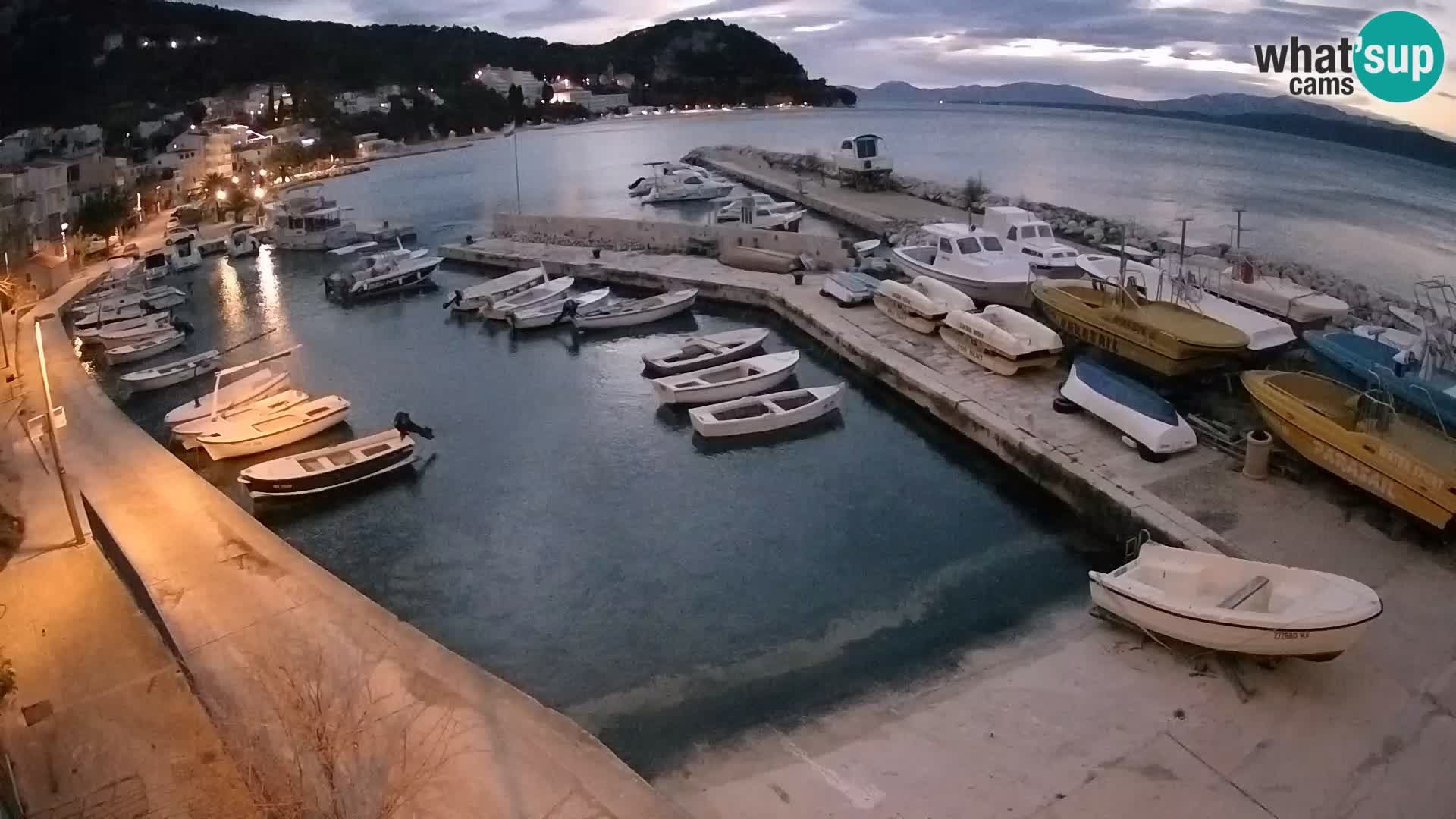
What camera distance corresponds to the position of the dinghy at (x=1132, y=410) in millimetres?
12672

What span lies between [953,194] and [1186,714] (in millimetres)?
32728

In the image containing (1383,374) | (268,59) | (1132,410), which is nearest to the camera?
(1383,374)

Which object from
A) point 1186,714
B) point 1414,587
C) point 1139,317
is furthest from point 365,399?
point 1414,587

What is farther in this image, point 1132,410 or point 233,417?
point 233,417

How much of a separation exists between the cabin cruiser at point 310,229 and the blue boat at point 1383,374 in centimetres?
3450

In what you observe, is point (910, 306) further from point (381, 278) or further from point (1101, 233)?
point (381, 278)

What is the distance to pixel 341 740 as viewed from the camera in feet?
23.7

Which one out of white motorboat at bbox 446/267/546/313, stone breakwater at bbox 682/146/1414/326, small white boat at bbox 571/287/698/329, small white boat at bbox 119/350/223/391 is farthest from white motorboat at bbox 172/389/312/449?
stone breakwater at bbox 682/146/1414/326

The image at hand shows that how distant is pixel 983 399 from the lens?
15.8m

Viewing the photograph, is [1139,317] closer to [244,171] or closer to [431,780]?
[431,780]

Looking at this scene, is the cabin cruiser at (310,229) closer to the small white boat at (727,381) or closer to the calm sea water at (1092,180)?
the calm sea water at (1092,180)

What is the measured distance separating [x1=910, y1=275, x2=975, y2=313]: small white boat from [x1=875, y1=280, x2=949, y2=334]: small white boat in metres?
0.13

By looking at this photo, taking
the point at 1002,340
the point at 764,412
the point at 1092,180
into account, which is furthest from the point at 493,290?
the point at 1092,180

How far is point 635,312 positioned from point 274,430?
9.27 metres
